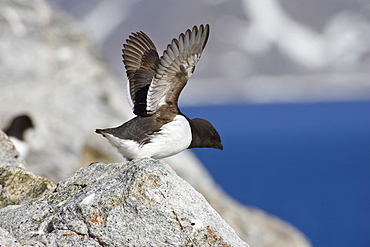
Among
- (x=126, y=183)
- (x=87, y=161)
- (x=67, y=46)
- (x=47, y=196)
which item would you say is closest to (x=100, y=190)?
(x=126, y=183)

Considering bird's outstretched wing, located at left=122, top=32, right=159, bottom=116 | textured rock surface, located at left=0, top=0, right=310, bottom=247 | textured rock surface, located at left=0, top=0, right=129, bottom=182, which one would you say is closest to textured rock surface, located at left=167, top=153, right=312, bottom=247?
textured rock surface, located at left=0, top=0, right=310, bottom=247

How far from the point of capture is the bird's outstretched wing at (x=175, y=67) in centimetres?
752

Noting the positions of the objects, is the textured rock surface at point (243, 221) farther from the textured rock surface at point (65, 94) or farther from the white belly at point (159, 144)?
the white belly at point (159, 144)

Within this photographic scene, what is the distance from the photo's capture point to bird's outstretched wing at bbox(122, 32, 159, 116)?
8680 mm

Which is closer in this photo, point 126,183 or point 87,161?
point 126,183

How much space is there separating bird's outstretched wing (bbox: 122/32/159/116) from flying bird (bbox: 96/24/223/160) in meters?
0.27

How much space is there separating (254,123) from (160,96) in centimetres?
15847

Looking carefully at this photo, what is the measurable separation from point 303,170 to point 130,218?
3025 inches

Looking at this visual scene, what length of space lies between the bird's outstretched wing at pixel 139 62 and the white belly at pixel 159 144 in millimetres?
1076

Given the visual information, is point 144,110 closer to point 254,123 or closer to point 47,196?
point 47,196

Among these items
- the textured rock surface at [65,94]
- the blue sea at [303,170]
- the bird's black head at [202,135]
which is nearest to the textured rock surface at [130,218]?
the bird's black head at [202,135]

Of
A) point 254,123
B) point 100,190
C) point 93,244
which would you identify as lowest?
point 93,244

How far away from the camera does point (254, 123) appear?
165 m

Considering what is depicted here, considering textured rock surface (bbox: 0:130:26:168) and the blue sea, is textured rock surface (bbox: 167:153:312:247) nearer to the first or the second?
textured rock surface (bbox: 0:130:26:168)
